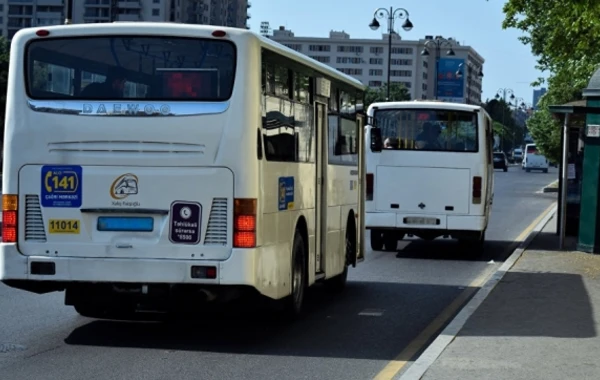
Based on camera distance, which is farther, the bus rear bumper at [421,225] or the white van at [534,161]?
the white van at [534,161]

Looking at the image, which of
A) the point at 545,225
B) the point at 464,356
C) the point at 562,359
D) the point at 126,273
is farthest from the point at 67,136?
the point at 545,225

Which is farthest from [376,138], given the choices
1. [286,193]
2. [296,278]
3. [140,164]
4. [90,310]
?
[140,164]

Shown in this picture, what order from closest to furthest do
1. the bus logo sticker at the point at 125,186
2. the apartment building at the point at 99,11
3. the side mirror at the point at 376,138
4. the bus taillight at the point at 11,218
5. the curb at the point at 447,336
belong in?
the curb at the point at 447,336
the bus logo sticker at the point at 125,186
the bus taillight at the point at 11,218
the side mirror at the point at 376,138
the apartment building at the point at 99,11

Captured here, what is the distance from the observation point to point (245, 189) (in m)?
10.5

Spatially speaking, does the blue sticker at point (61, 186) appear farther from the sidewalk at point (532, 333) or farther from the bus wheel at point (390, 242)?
the bus wheel at point (390, 242)

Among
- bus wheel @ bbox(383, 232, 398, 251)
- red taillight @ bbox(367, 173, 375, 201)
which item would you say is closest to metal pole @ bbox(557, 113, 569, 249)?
bus wheel @ bbox(383, 232, 398, 251)

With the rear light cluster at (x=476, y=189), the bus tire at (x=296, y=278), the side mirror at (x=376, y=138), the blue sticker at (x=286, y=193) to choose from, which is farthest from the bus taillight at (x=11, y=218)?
the rear light cluster at (x=476, y=189)

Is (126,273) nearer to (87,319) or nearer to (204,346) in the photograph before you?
(204,346)

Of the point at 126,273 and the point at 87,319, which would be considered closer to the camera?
the point at 126,273

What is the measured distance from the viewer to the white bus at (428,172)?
2205cm

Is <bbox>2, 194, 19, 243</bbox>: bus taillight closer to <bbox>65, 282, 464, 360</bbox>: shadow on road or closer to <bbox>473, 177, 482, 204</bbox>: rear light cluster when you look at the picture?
<bbox>65, 282, 464, 360</bbox>: shadow on road

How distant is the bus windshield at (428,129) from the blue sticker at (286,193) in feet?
34.3

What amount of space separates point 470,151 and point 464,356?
1270cm

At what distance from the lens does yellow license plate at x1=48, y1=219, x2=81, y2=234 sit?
10766 millimetres
